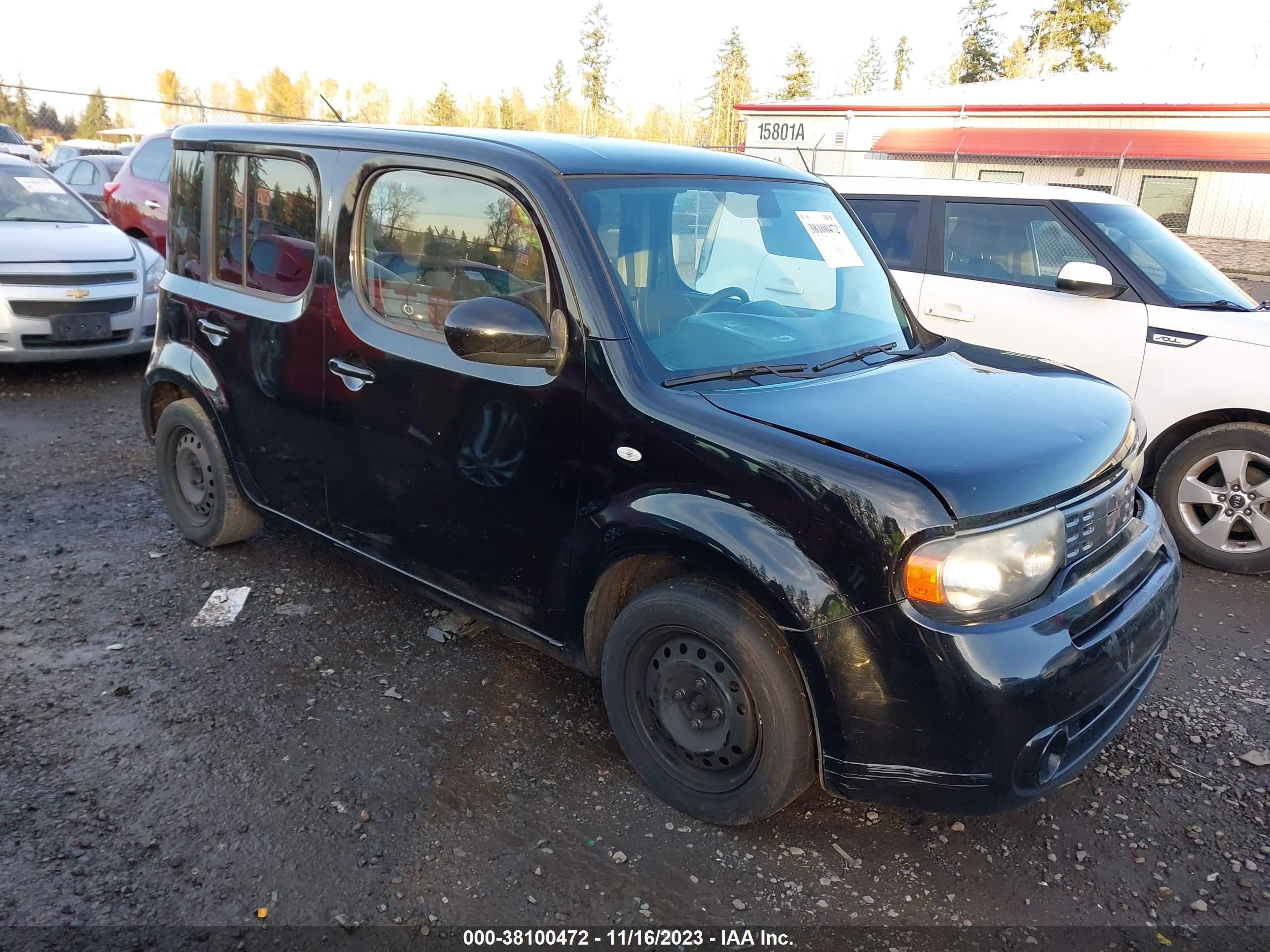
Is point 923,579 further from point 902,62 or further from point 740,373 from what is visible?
point 902,62

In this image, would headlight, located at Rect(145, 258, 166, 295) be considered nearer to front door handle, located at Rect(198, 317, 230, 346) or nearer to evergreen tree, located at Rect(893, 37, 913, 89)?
front door handle, located at Rect(198, 317, 230, 346)

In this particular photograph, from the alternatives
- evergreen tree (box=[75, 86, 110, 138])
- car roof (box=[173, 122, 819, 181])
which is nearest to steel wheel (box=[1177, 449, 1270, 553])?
car roof (box=[173, 122, 819, 181])

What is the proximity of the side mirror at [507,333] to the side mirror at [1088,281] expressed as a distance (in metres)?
3.48

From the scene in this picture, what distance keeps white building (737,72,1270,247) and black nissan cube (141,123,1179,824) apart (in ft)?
54.0

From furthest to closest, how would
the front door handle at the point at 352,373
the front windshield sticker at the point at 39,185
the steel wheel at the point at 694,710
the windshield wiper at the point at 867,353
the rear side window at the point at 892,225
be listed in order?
the front windshield sticker at the point at 39,185 → the rear side window at the point at 892,225 → the front door handle at the point at 352,373 → the windshield wiper at the point at 867,353 → the steel wheel at the point at 694,710

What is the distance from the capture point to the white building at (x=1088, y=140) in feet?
67.6

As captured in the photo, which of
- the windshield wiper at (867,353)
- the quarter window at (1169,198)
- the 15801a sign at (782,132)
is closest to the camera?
the windshield wiper at (867,353)

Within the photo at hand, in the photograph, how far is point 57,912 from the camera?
7.86 feet

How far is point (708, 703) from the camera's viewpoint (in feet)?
8.82

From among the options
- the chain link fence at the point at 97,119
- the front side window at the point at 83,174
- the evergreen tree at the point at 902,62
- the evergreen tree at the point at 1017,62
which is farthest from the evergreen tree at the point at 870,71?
the front side window at the point at 83,174

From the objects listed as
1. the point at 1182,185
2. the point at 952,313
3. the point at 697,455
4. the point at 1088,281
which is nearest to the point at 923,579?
the point at 697,455

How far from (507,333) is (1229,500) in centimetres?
400

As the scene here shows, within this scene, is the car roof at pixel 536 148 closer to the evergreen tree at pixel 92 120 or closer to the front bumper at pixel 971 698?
the front bumper at pixel 971 698

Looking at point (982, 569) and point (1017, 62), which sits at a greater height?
point (1017, 62)
